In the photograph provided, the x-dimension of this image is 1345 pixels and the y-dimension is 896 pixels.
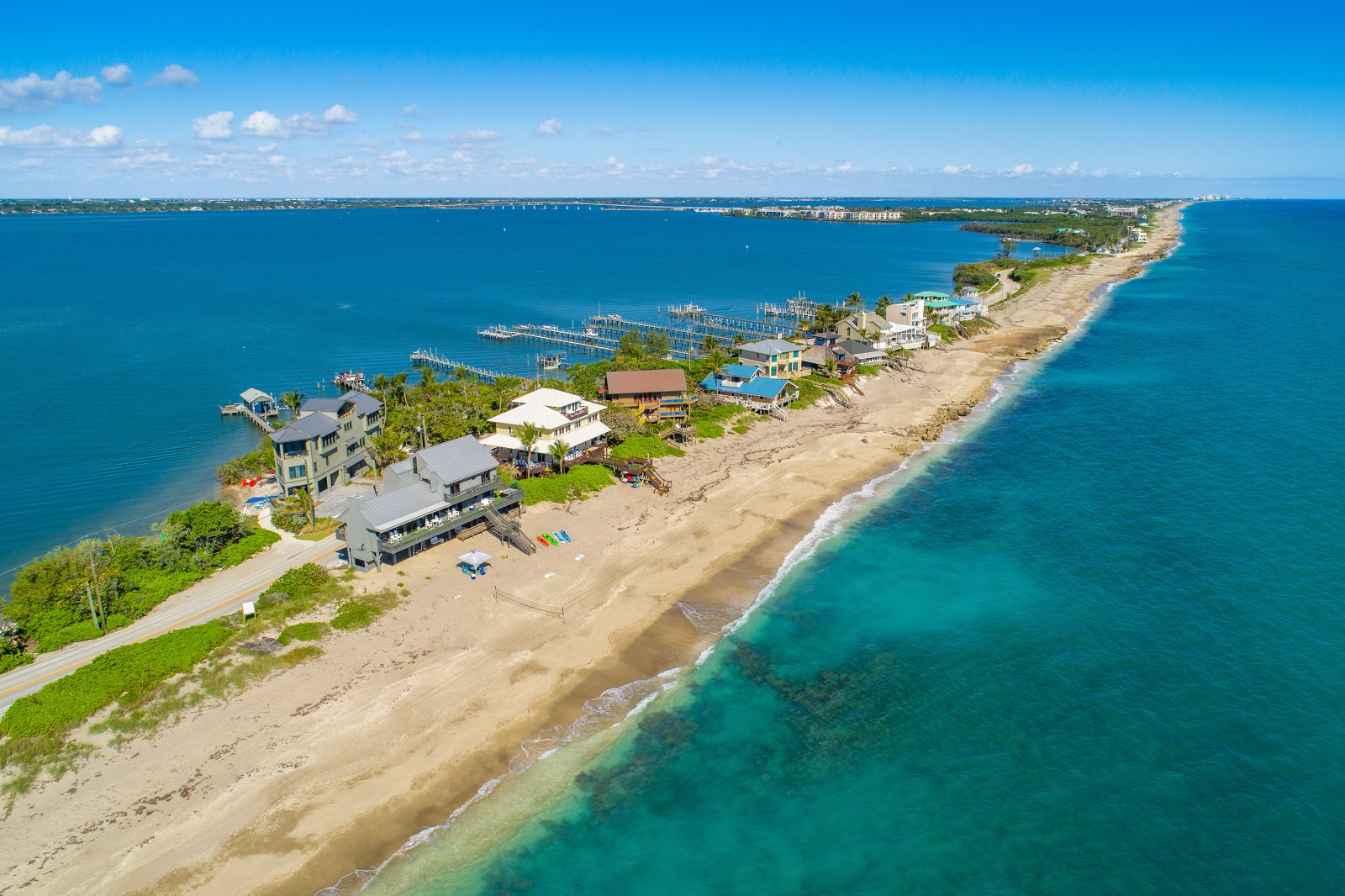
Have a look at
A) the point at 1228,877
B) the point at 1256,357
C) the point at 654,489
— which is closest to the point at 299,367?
the point at 654,489

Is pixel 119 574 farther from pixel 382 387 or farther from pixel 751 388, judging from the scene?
pixel 751 388

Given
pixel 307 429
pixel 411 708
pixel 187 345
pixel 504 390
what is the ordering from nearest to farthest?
pixel 411 708, pixel 307 429, pixel 504 390, pixel 187 345

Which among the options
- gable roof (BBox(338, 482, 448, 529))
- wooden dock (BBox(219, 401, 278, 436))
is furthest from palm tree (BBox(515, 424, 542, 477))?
wooden dock (BBox(219, 401, 278, 436))

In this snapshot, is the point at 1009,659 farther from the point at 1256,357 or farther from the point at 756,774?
the point at 1256,357

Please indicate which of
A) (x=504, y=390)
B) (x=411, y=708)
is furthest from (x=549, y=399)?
(x=411, y=708)

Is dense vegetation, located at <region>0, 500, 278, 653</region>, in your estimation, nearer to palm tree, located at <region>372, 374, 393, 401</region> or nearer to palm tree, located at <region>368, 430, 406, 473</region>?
palm tree, located at <region>368, 430, 406, 473</region>
